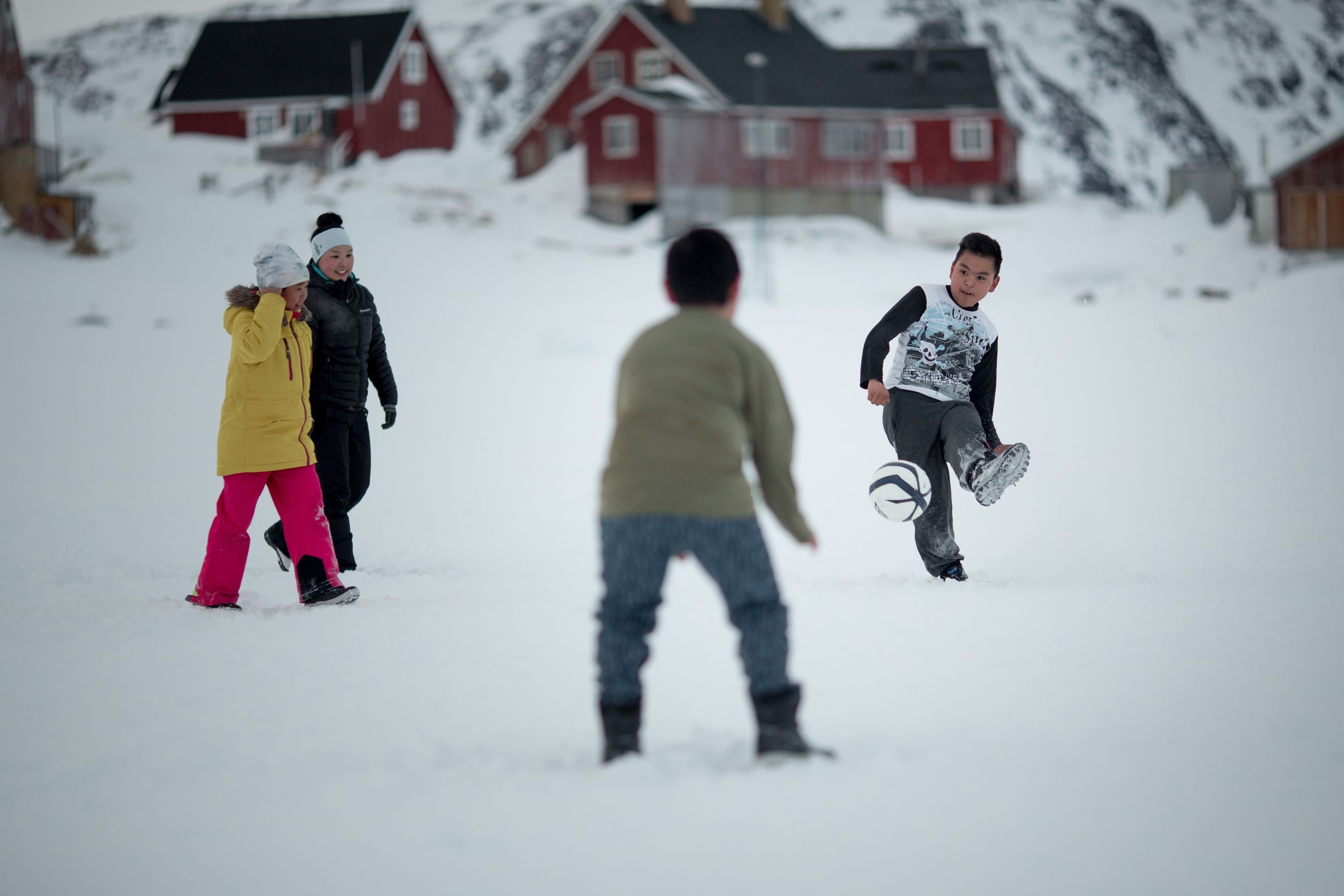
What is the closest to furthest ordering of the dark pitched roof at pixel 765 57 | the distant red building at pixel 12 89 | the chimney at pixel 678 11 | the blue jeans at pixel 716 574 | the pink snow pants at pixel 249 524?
the blue jeans at pixel 716 574 < the pink snow pants at pixel 249 524 < the distant red building at pixel 12 89 < the dark pitched roof at pixel 765 57 < the chimney at pixel 678 11

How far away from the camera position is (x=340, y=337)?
6191 mm

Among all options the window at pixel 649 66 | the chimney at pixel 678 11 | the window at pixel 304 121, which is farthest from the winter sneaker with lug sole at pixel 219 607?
the window at pixel 304 121

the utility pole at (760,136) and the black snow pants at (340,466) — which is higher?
the utility pole at (760,136)

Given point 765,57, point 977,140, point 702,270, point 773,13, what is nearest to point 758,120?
point 765,57

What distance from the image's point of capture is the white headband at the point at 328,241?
6105 mm

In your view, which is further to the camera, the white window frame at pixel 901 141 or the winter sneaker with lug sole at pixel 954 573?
the white window frame at pixel 901 141

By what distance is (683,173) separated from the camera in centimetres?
3591

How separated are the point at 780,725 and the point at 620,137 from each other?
34.3m

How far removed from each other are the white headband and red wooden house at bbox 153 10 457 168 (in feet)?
119

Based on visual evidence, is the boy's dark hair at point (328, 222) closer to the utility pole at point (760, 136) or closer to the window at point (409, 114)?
the utility pole at point (760, 136)

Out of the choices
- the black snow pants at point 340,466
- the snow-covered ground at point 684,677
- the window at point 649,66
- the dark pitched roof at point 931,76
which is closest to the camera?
the snow-covered ground at point 684,677

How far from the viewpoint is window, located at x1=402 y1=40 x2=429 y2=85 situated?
43781 millimetres

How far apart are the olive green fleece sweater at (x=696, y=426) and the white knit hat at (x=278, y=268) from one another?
2.54 m

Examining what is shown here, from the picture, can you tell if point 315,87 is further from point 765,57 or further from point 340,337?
point 340,337
